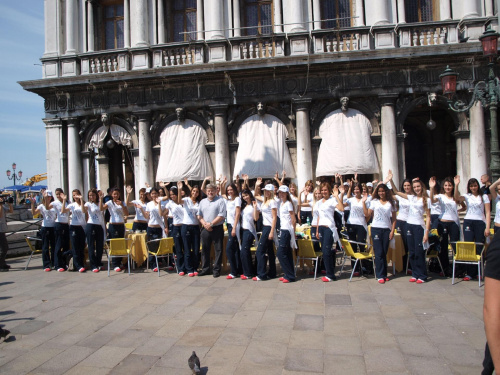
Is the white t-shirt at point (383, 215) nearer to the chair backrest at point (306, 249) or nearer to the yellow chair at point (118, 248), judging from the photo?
the chair backrest at point (306, 249)

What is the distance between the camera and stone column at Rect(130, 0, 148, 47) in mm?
16938

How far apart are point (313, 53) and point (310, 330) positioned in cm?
1249

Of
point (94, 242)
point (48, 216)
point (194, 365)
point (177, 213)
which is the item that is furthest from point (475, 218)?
point (48, 216)

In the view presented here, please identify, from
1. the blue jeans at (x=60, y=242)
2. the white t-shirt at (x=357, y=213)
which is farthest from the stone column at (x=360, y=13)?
the blue jeans at (x=60, y=242)

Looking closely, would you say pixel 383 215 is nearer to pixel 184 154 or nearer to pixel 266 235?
pixel 266 235

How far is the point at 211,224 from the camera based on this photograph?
845 cm

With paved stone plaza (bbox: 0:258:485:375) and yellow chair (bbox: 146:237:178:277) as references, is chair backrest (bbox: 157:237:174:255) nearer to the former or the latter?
yellow chair (bbox: 146:237:178:277)

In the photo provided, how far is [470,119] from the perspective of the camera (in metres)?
15.1

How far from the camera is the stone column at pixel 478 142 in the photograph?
14.9 meters

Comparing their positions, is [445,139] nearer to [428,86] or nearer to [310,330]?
[428,86]

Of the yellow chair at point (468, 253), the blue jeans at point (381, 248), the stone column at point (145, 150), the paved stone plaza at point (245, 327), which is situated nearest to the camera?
the paved stone plaza at point (245, 327)

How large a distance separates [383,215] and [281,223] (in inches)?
77.8

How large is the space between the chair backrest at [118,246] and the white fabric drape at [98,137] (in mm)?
9476

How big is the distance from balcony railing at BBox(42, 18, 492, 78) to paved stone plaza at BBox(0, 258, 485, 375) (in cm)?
1044
